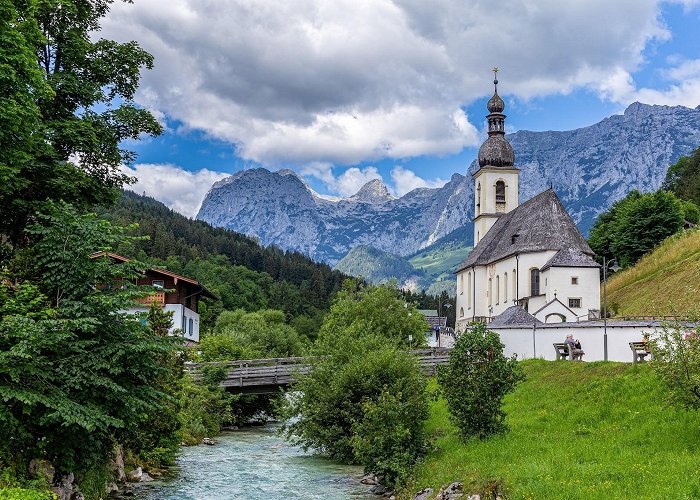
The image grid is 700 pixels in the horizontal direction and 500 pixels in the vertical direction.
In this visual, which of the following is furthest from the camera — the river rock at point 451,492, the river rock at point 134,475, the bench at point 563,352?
the bench at point 563,352

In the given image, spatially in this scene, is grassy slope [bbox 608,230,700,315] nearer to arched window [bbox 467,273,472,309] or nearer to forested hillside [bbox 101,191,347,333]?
arched window [bbox 467,273,472,309]

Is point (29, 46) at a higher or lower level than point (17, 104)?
higher

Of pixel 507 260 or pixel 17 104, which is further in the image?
pixel 507 260

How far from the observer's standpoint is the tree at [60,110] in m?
17.2

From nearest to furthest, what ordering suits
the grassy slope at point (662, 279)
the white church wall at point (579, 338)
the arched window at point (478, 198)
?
the white church wall at point (579, 338), the grassy slope at point (662, 279), the arched window at point (478, 198)

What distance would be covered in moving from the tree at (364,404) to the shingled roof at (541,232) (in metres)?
33.2

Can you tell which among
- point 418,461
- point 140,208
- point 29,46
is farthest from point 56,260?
point 140,208

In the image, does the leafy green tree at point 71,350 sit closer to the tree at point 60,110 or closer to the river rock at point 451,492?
the tree at point 60,110

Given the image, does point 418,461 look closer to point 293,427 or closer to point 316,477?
point 316,477

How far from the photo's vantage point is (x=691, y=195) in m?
110

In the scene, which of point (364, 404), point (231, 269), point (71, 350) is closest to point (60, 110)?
point (71, 350)

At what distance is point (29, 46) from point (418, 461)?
16463mm

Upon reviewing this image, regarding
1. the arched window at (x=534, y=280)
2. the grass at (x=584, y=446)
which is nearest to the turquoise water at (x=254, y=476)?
the grass at (x=584, y=446)

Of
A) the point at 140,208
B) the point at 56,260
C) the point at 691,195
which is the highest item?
the point at 140,208
